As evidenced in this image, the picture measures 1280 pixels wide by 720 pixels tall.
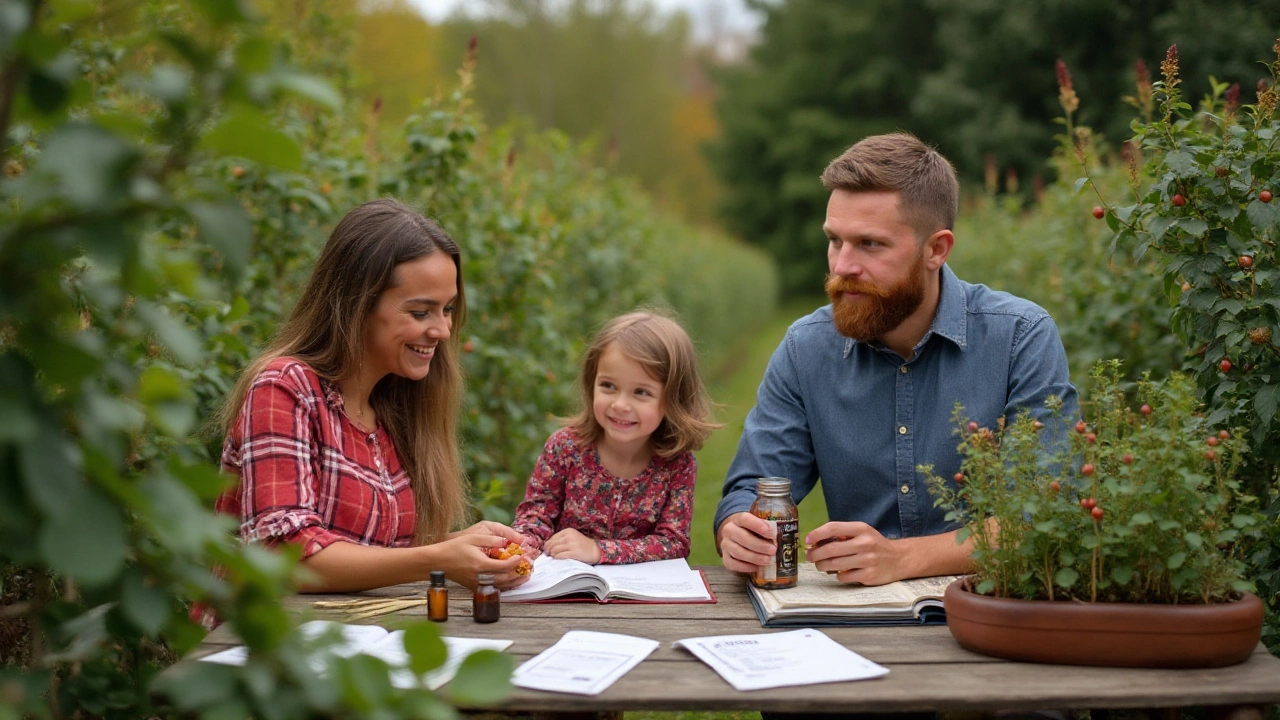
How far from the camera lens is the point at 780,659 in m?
1.99

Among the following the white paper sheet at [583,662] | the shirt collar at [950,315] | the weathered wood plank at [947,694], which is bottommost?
the weathered wood plank at [947,694]

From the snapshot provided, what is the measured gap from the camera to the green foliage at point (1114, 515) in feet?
6.29

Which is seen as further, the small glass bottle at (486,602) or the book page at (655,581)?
the book page at (655,581)

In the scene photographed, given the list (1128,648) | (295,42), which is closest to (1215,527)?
(1128,648)

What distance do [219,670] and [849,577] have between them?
5.22 feet

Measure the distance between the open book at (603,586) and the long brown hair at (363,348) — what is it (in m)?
0.48

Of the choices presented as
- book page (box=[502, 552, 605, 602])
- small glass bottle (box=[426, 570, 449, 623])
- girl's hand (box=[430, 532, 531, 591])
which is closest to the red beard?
book page (box=[502, 552, 605, 602])

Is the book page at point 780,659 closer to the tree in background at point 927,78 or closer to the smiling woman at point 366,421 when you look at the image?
the smiling woman at point 366,421

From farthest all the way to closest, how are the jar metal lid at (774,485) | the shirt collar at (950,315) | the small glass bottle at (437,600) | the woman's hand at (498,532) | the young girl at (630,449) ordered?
1. the young girl at (630,449)
2. the shirt collar at (950,315)
3. the woman's hand at (498,532)
4. the jar metal lid at (774,485)
5. the small glass bottle at (437,600)

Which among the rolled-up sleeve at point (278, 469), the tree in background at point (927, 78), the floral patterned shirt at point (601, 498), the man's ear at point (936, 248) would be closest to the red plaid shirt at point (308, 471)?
the rolled-up sleeve at point (278, 469)

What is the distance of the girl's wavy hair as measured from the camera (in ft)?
10.9

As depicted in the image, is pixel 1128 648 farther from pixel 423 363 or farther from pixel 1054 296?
pixel 1054 296

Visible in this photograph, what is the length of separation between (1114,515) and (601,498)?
1659mm

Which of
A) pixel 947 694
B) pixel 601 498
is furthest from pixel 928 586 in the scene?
pixel 601 498
